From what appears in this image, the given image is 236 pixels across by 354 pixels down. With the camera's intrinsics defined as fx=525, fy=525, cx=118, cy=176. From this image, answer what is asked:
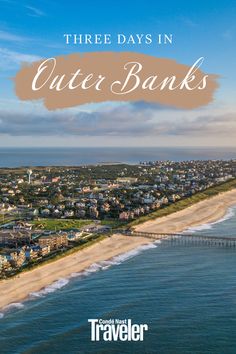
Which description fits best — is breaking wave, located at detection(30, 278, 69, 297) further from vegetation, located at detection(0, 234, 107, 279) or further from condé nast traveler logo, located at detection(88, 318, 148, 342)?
condé nast traveler logo, located at detection(88, 318, 148, 342)

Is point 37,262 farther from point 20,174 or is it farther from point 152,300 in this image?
point 20,174

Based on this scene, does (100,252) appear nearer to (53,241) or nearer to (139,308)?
(53,241)

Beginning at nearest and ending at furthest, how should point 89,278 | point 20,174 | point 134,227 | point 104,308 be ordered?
point 104,308
point 89,278
point 134,227
point 20,174

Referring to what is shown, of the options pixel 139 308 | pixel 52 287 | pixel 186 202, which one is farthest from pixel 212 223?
pixel 139 308

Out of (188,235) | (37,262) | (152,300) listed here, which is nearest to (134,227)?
(188,235)

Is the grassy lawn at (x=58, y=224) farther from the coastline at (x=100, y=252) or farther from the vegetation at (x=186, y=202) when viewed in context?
the coastline at (x=100, y=252)

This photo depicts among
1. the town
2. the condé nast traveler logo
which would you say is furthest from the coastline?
the condé nast traveler logo
